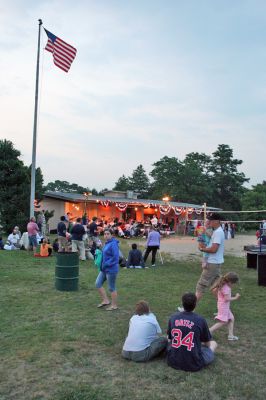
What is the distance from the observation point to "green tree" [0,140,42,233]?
22.5 m

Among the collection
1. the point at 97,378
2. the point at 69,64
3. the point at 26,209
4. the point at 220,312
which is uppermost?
the point at 69,64

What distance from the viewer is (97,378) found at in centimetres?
436

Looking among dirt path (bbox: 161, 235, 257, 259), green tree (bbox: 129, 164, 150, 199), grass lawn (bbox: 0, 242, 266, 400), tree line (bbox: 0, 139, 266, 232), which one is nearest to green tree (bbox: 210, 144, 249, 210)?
tree line (bbox: 0, 139, 266, 232)

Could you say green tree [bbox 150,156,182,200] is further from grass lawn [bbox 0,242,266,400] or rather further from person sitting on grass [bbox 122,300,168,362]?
person sitting on grass [bbox 122,300,168,362]

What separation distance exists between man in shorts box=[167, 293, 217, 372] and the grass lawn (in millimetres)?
115

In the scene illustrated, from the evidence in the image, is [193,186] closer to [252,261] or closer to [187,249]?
[187,249]

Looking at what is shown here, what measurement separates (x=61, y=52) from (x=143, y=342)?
616 inches

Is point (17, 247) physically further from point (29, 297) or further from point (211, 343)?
point (211, 343)

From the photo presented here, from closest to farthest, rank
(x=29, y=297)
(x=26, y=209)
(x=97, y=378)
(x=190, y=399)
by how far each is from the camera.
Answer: (x=190, y=399)
(x=97, y=378)
(x=29, y=297)
(x=26, y=209)

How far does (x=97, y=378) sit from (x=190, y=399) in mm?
1078

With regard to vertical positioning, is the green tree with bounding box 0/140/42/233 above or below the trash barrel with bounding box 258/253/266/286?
above

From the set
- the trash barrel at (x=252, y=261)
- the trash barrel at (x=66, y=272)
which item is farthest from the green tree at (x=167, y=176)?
the trash barrel at (x=66, y=272)

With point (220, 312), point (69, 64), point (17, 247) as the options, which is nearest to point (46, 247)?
point (17, 247)

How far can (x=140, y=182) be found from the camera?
8019 centimetres
